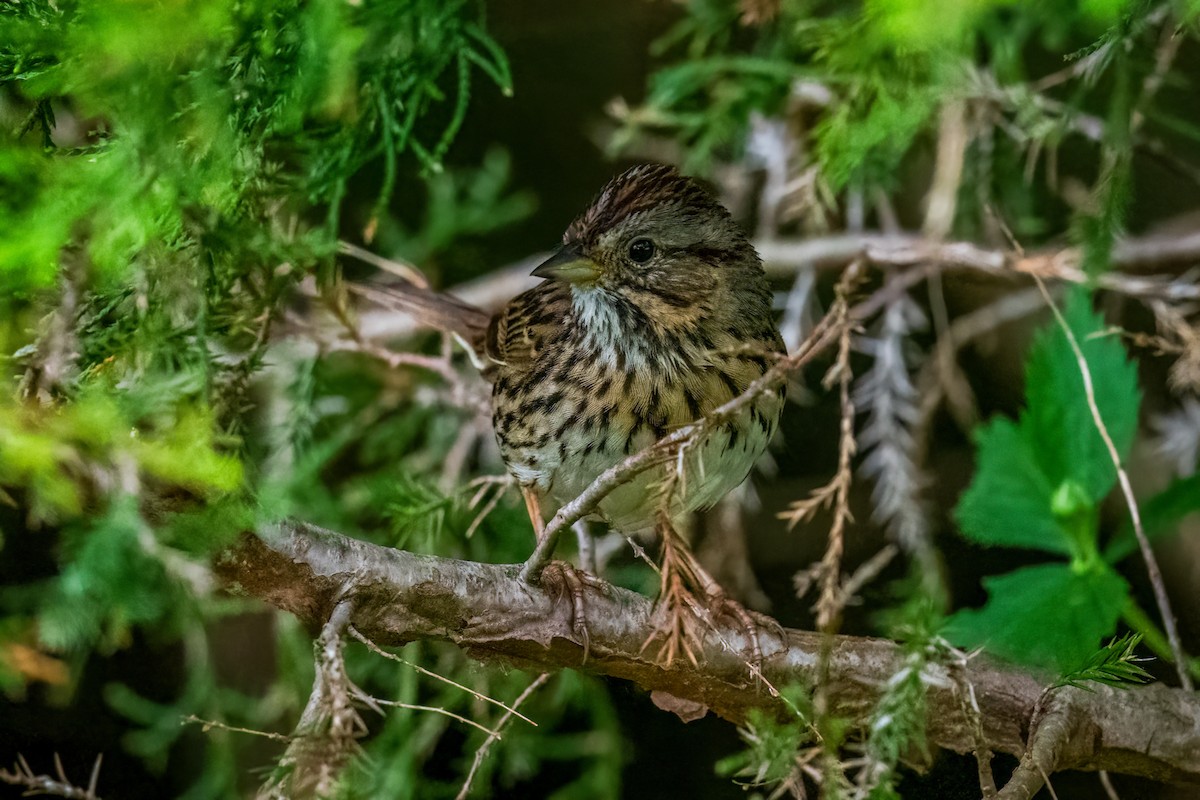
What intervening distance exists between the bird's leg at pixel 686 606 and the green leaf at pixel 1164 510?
2.12 feet

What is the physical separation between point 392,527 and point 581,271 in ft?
2.30

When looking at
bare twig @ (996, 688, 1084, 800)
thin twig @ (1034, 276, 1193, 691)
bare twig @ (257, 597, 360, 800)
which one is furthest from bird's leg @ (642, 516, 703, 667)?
thin twig @ (1034, 276, 1193, 691)

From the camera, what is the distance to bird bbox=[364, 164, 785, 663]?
1699 millimetres

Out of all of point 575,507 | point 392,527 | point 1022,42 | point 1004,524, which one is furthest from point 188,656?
point 1022,42

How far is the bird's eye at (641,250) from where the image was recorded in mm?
1729

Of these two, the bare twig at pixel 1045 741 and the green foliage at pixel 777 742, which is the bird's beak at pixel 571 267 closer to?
the green foliage at pixel 777 742

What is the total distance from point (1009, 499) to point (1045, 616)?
9.0 inches

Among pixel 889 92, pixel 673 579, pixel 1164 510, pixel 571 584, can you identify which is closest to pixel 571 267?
pixel 571 584

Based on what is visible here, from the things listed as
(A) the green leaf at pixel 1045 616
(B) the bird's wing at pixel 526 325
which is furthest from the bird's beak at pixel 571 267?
(A) the green leaf at pixel 1045 616

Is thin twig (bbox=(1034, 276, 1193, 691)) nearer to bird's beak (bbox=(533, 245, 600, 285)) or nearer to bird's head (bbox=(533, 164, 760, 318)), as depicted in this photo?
bird's head (bbox=(533, 164, 760, 318))

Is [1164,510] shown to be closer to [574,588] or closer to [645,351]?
[645,351]

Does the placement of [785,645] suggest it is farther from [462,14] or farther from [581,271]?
[462,14]

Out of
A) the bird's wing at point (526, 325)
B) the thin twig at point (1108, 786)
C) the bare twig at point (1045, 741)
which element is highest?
the bird's wing at point (526, 325)

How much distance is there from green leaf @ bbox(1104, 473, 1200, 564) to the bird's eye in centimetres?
92
